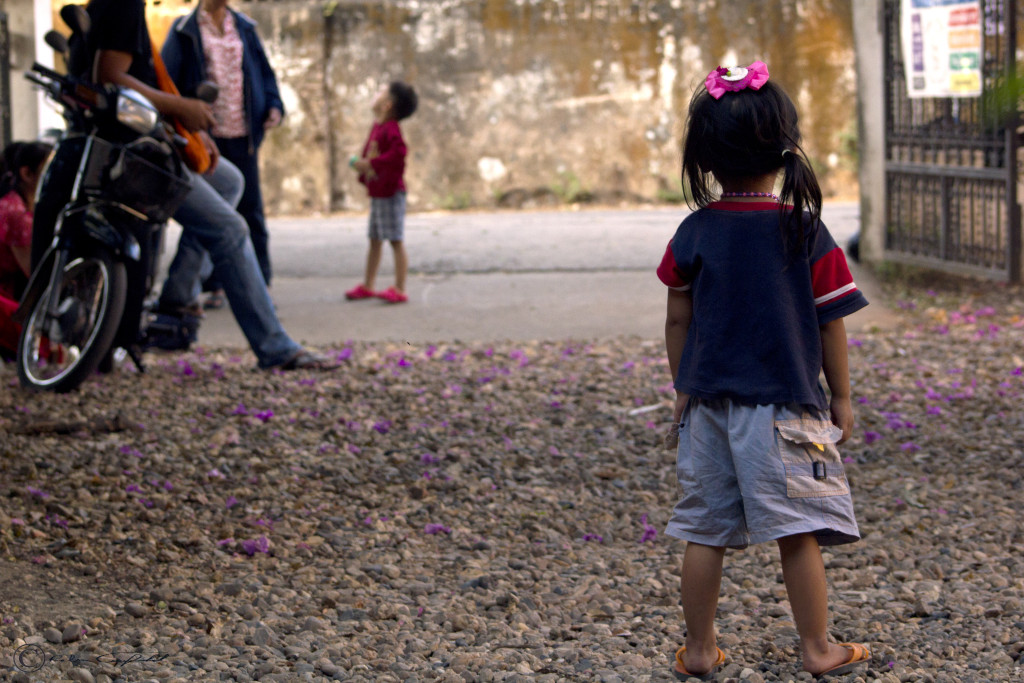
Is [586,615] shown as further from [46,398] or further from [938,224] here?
[938,224]

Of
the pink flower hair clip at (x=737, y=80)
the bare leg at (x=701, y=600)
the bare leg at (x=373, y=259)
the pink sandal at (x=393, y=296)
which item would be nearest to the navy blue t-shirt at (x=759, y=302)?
the pink flower hair clip at (x=737, y=80)

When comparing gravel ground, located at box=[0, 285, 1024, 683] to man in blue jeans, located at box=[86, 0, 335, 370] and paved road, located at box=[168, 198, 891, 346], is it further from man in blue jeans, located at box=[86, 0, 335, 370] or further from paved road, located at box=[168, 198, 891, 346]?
paved road, located at box=[168, 198, 891, 346]

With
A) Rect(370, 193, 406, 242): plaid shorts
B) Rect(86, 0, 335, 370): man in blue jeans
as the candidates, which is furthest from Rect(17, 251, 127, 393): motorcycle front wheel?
Rect(370, 193, 406, 242): plaid shorts

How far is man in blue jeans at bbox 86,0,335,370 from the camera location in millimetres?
4684

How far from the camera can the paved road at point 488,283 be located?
664cm

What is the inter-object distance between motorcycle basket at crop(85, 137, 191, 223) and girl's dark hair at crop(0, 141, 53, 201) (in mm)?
841

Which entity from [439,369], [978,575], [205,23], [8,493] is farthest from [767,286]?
[205,23]

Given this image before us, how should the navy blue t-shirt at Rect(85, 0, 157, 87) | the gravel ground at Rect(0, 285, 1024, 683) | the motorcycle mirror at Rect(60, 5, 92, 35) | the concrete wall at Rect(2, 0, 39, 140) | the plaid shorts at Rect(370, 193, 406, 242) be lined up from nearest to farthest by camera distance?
the gravel ground at Rect(0, 285, 1024, 683)
the motorcycle mirror at Rect(60, 5, 92, 35)
the navy blue t-shirt at Rect(85, 0, 157, 87)
the plaid shorts at Rect(370, 193, 406, 242)
the concrete wall at Rect(2, 0, 39, 140)

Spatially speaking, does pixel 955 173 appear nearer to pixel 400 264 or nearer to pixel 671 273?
pixel 400 264

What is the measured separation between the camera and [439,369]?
18.3ft

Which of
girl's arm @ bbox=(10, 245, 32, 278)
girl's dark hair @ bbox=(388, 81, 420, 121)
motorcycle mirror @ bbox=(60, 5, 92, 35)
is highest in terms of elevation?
motorcycle mirror @ bbox=(60, 5, 92, 35)

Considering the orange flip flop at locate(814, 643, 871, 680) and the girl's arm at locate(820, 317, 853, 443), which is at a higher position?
the girl's arm at locate(820, 317, 853, 443)

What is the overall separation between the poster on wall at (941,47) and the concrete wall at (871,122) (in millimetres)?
342

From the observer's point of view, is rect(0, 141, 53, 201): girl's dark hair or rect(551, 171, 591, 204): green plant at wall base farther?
rect(551, 171, 591, 204): green plant at wall base
